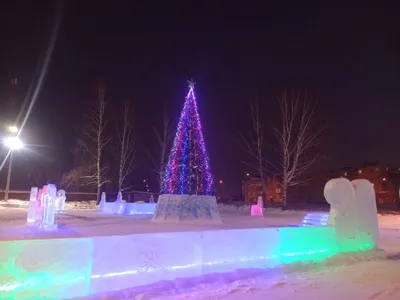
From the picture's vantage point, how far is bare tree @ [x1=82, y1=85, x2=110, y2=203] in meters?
31.7

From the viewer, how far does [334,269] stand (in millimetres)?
7160

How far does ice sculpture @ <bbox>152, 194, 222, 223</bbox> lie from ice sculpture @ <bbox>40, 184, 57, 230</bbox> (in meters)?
4.14

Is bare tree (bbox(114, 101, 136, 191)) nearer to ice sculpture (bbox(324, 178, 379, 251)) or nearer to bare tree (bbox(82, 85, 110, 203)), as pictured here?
bare tree (bbox(82, 85, 110, 203))

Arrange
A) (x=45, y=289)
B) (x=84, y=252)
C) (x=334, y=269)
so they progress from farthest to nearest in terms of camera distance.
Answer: (x=334, y=269) → (x=84, y=252) → (x=45, y=289)

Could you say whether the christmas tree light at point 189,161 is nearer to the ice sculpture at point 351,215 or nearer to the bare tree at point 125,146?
the ice sculpture at point 351,215

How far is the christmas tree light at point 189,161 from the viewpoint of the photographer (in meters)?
15.6

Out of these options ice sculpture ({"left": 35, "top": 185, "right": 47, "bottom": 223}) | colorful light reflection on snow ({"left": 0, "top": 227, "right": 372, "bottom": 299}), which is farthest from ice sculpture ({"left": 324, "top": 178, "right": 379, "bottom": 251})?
ice sculpture ({"left": 35, "top": 185, "right": 47, "bottom": 223})

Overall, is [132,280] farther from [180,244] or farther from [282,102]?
[282,102]

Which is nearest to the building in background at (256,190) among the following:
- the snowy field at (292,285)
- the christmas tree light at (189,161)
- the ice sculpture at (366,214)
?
the christmas tree light at (189,161)

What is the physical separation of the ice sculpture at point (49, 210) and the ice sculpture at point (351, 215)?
28.6 ft

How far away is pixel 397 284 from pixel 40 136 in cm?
3669

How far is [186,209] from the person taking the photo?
1489 cm

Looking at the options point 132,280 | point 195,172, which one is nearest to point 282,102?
point 195,172

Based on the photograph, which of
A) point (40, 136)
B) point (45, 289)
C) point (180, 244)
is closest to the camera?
point (45, 289)
